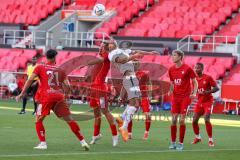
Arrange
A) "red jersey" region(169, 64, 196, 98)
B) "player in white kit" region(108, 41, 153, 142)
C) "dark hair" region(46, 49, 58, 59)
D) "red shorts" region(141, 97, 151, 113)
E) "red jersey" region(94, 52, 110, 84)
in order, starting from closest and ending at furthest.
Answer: "dark hair" region(46, 49, 58, 59) → "red jersey" region(169, 64, 196, 98) → "red jersey" region(94, 52, 110, 84) → "player in white kit" region(108, 41, 153, 142) → "red shorts" region(141, 97, 151, 113)

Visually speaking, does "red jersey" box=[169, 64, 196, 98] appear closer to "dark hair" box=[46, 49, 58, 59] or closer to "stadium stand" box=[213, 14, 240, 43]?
"dark hair" box=[46, 49, 58, 59]

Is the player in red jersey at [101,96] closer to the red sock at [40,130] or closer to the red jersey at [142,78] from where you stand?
the red sock at [40,130]

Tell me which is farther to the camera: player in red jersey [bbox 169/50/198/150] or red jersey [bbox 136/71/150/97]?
red jersey [bbox 136/71/150/97]

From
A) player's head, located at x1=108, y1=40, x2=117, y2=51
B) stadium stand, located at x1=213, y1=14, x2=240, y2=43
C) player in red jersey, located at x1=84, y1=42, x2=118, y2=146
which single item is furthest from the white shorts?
stadium stand, located at x1=213, y1=14, x2=240, y2=43

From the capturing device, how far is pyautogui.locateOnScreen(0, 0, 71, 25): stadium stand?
5822cm

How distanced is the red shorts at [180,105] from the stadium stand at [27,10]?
36724mm

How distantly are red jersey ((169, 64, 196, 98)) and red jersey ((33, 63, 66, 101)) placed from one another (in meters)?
3.16

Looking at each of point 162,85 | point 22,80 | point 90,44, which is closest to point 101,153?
point 162,85

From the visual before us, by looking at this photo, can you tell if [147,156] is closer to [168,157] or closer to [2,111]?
[168,157]

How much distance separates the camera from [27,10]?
195 feet

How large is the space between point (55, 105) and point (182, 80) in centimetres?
342

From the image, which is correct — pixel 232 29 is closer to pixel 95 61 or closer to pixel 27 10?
pixel 27 10

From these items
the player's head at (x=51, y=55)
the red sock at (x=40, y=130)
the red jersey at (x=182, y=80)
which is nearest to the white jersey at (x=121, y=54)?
the red jersey at (x=182, y=80)

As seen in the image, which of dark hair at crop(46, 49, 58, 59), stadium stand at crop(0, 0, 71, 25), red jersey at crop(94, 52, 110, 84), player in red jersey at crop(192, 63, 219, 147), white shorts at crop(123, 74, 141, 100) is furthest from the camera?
stadium stand at crop(0, 0, 71, 25)
